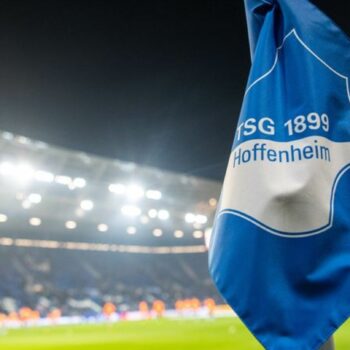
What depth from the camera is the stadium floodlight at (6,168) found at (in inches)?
538

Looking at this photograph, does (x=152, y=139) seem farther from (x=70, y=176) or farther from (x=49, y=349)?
(x=70, y=176)

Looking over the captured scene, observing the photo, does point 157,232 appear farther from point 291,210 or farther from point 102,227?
point 291,210

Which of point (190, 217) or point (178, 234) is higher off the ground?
point (190, 217)

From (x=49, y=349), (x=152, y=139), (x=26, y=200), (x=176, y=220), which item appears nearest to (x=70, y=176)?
(x=26, y=200)

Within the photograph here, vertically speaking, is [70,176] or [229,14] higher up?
[229,14]

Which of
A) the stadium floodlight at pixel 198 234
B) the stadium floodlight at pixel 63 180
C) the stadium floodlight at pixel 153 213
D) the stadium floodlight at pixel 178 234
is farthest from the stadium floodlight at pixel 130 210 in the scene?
the stadium floodlight at pixel 198 234

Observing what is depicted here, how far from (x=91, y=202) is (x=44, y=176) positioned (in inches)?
174

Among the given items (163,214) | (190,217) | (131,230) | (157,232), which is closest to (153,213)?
(163,214)

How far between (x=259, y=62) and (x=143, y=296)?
2652 centimetres

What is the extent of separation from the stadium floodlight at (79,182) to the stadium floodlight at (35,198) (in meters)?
2.05

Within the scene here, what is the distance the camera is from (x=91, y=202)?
19219 millimetres

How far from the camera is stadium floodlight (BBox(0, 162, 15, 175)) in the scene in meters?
13.7

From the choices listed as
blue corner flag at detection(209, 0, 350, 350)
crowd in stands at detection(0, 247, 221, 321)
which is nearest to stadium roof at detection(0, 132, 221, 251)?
crowd in stands at detection(0, 247, 221, 321)

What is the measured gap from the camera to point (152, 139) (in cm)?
234
